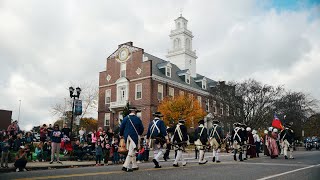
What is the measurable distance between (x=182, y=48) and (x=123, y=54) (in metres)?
14.5

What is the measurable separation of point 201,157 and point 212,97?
34.4 meters

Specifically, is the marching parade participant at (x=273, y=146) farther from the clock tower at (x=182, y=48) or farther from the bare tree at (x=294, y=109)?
the clock tower at (x=182, y=48)

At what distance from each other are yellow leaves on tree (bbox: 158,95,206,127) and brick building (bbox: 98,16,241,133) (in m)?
3.34

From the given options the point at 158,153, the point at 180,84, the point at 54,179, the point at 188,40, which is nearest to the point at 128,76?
the point at 180,84

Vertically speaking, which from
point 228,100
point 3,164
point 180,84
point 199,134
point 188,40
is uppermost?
point 188,40

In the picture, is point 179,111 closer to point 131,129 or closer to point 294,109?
point 294,109

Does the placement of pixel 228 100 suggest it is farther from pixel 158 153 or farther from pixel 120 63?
pixel 158 153

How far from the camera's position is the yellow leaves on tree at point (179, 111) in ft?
142

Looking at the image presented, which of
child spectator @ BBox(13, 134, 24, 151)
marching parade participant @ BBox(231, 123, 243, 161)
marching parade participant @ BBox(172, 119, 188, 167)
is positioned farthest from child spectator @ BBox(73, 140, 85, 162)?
marching parade participant @ BBox(231, 123, 243, 161)

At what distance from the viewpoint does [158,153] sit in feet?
40.0

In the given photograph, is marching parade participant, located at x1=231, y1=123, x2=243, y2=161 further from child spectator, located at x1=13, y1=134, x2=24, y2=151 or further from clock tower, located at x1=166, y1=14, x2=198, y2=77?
clock tower, located at x1=166, y1=14, x2=198, y2=77

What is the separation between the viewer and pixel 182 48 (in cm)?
6194

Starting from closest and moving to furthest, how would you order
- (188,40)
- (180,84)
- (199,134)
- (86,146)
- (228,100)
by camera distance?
(199,134)
(86,146)
(228,100)
(180,84)
(188,40)

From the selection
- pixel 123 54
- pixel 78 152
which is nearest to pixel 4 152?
pixel 78 152
